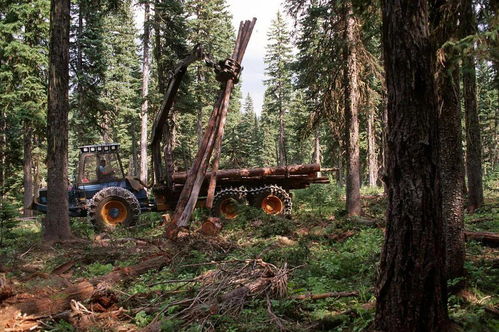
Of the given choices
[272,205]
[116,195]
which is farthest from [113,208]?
[272,205]

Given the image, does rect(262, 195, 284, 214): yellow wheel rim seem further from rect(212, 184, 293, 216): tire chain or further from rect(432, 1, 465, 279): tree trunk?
rect(432, 1, 465, 279): tree trunk

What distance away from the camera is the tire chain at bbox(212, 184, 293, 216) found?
13734mm

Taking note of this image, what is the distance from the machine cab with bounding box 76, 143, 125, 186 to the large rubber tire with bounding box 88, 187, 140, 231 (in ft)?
4.50

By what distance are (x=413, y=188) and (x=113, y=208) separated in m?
11.9

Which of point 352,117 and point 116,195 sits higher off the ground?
point 352,117

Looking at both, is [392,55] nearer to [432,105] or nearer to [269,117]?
[432,105]

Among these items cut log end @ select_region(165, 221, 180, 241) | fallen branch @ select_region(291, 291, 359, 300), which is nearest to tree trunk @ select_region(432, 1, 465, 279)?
fallen branch @ select_region(291, 291, 359, 300)

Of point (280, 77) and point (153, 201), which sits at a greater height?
point (280, 77)

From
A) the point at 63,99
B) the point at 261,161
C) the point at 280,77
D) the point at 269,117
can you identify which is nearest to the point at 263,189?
the point at 63,99

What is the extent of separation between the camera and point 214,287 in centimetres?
584

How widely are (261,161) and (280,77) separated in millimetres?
11141

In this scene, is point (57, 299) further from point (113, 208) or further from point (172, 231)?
point (113, 208)

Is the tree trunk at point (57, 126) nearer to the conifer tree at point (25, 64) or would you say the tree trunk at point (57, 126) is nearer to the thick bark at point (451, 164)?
the conifer tree at point (25, 64)

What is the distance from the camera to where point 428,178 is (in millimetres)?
3658
